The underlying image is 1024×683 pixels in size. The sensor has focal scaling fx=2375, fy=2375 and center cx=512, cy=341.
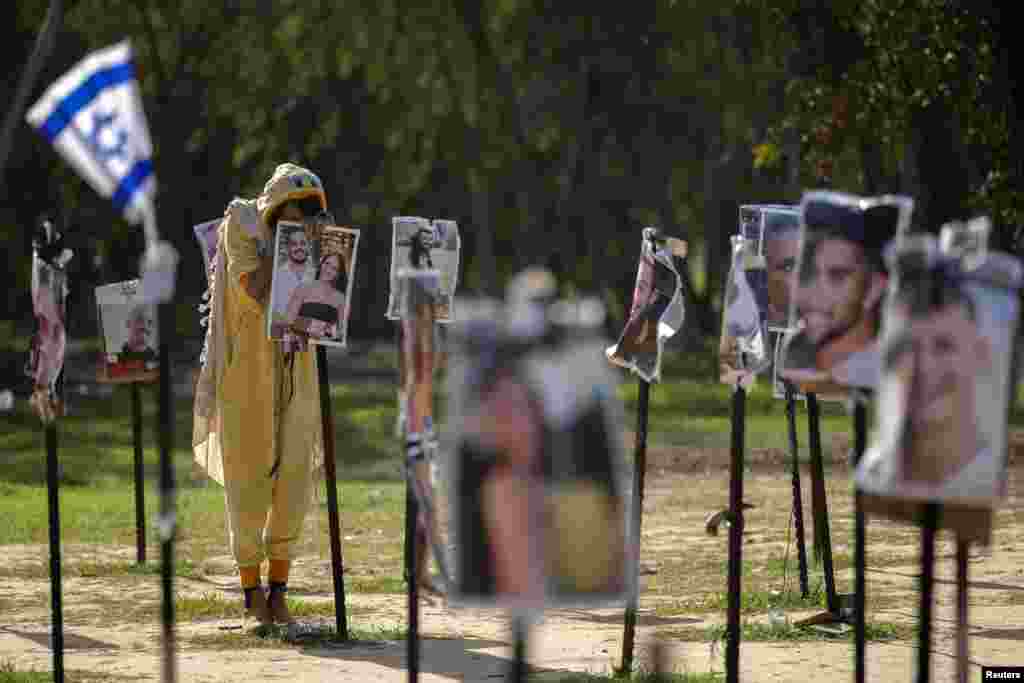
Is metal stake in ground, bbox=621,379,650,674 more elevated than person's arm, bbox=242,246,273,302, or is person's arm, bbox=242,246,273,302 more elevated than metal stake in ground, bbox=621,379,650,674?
person's arm, bbox=242,246,273,302

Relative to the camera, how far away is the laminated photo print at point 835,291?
707 cm

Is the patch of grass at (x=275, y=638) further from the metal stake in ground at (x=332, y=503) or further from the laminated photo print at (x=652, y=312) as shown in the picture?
the laminated photo print at (x=652, y=312)

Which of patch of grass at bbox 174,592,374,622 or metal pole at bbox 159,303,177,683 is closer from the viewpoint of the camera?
metal pole at bbox 159,303,177,683

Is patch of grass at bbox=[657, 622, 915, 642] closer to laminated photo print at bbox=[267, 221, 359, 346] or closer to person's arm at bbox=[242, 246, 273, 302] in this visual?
laminated photo print at bbox=[267, 221, 359, 346]

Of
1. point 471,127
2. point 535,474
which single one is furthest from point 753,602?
point 471,127

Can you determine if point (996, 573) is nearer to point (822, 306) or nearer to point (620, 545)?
point (822, 306)

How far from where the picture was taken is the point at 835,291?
709cm

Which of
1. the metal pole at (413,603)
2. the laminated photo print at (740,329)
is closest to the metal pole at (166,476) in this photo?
the metal pole at (413,603)

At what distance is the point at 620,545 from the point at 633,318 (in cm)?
447

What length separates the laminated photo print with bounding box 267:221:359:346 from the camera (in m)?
10.3

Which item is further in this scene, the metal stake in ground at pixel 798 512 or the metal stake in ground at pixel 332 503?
the metal stake in ground at pixel 798 512

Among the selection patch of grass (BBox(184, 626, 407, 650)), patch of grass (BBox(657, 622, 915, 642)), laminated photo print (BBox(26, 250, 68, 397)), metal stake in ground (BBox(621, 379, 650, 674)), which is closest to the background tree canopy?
patch of grass (BBox(657, 622, 915, 642))

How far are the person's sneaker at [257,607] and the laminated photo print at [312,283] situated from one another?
1.31 metres

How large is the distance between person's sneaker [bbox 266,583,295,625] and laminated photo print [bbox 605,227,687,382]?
2.04 m
